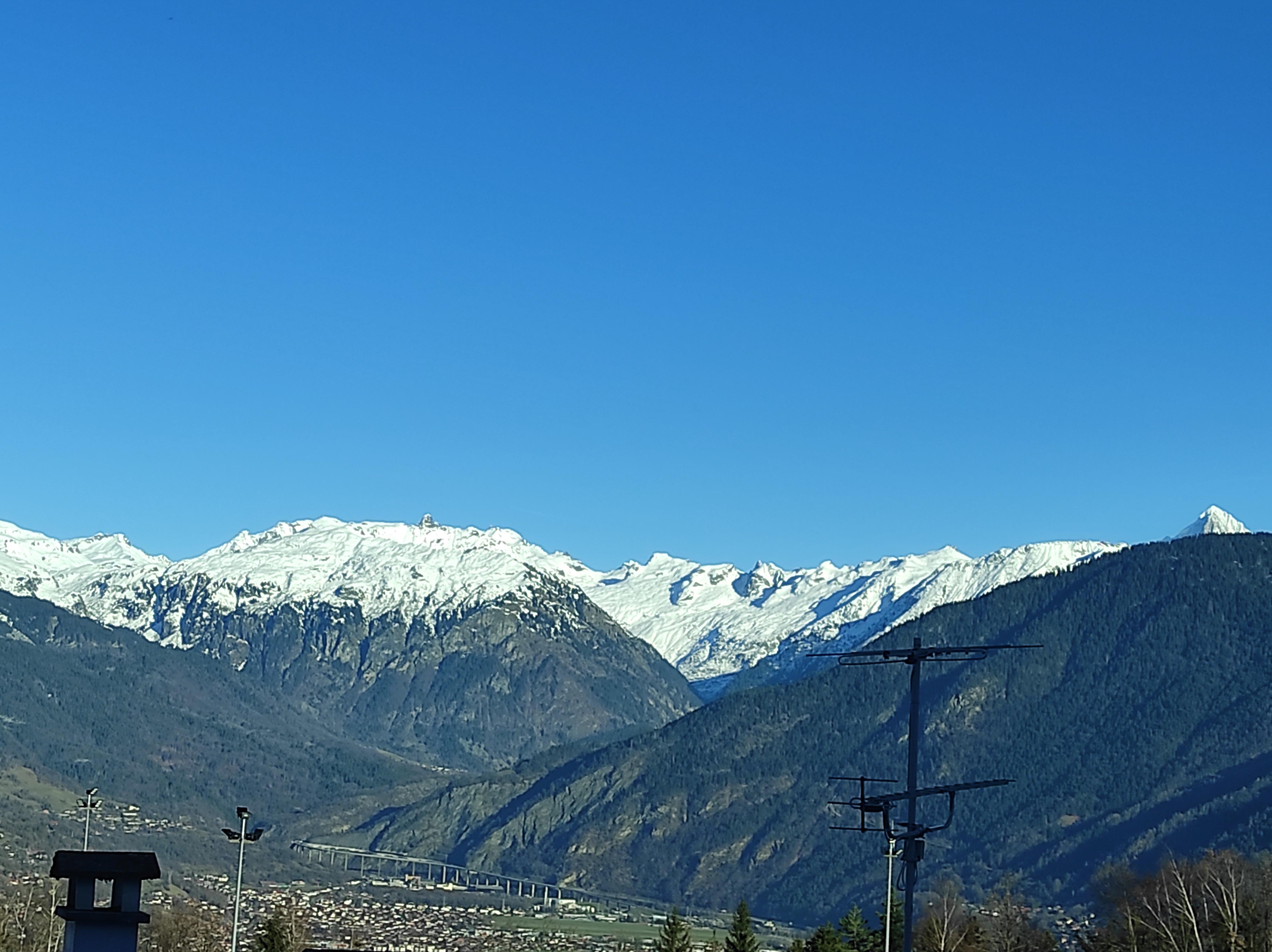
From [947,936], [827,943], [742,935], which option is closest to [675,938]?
[742,935]

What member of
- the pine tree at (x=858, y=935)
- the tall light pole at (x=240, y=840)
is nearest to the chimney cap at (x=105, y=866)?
the tall light pole at (x=240, y=840)

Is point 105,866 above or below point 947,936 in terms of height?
above

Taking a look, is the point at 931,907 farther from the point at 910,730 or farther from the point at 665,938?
the point at 910,730

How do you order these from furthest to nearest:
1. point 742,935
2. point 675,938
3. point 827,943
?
1. point 675,938
2. point 742,935
3. point 827,943

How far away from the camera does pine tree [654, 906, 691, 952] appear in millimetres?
172500

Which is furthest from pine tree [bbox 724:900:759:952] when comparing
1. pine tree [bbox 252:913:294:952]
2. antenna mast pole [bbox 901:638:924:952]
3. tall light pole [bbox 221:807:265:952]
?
antenna mast pole [bbox 901:638:924:952]

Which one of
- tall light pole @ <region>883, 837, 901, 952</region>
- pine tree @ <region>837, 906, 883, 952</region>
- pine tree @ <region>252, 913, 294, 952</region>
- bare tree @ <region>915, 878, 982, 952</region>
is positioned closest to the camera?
tall light pole @ <region>883, 837, 901, 952</region>

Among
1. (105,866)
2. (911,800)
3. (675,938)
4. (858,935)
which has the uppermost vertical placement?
(911,800)

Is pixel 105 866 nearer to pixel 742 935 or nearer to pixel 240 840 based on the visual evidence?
pixel 240 840

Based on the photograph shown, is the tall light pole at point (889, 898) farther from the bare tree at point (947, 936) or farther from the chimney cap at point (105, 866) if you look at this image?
the chimney cap at point (105, 866)

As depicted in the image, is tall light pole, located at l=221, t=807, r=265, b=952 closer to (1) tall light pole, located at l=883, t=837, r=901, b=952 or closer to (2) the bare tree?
(1) tall light pole, located at l=883, t=837, r=901, b=952

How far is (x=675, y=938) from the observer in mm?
176250

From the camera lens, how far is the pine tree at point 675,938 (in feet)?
566

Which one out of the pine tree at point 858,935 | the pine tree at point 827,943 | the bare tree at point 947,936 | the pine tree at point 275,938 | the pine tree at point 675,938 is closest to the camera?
the pine tree at point 275,938
